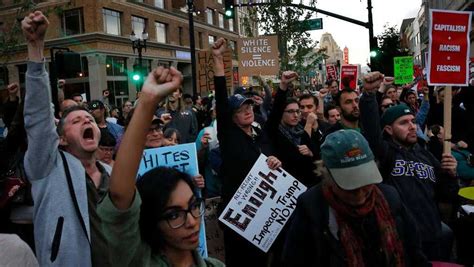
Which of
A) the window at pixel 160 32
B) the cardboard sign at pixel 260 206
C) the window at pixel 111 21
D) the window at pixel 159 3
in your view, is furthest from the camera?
the window at pixel 159 3

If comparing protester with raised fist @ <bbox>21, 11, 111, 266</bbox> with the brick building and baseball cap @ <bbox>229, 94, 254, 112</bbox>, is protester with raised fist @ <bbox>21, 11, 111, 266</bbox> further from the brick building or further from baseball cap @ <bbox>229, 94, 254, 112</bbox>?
the brick building

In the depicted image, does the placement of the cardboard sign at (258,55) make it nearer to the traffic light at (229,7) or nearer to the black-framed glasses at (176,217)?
the traffic light at (229,7)

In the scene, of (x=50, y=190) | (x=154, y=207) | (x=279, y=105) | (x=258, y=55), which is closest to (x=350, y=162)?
(x=154, y=207)

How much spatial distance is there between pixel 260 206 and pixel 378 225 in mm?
Result: 2145

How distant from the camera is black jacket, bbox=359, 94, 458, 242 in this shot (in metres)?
3.28

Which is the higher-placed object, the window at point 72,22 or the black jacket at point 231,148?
the window at point 72,22

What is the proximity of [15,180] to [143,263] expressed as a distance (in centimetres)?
202

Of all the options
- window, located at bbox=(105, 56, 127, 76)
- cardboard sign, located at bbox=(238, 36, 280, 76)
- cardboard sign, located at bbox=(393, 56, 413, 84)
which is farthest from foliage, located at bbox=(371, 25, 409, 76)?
window, located at bbox=(105, 56, 127, 76)

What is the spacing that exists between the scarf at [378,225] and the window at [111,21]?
32.8 meters

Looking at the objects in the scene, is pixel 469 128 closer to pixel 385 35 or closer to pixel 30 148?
pixel 30 148

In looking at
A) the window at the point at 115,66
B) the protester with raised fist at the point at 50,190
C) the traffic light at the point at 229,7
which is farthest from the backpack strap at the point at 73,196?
the window at the point at 115,66

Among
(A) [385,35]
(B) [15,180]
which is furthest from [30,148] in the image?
(A) [385,35]

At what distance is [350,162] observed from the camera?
2.29 m

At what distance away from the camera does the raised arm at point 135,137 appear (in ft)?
5.55
